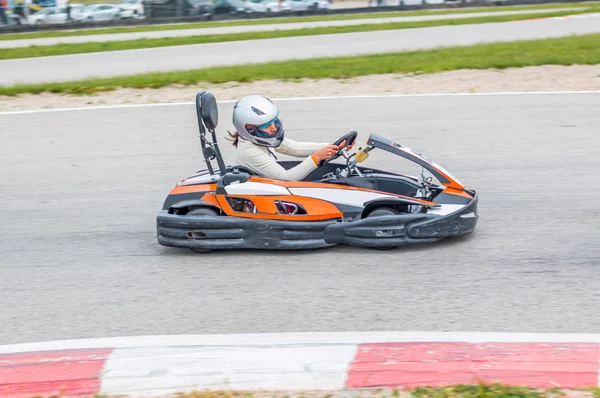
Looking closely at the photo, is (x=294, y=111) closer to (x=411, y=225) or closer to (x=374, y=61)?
(x=374, y=61)

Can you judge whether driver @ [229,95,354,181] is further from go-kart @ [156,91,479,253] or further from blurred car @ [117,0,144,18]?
blurred car @ [117,0,144,18]

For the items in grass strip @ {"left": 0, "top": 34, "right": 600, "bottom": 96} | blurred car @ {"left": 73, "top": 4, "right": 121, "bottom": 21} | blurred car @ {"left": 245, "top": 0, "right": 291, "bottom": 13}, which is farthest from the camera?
blurred car @ {"left": 245, "top": 0, "right": 291, "bottom": 13}

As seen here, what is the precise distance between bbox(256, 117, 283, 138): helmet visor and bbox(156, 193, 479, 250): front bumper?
607mm

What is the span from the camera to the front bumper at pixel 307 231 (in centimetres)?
537

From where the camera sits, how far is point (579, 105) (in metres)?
10.0

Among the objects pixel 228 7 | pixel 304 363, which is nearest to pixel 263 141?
pixel 304 363

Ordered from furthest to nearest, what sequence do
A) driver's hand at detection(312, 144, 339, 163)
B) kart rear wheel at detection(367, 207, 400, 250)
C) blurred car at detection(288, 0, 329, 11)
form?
1. blurred car at detection(288, 0, 329, 11)
2. driver's hand at detection(312, 144, 339, 163)
3. kart rear wheel at detection(367, 207, 400, 250)

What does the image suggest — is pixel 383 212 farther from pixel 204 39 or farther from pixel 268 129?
pixel 204 39

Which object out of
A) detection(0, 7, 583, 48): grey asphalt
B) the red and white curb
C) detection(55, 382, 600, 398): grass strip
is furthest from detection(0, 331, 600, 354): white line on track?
detection(0, 7, 583, 48): grey asphalt

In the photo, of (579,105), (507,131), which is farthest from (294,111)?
(579,105)

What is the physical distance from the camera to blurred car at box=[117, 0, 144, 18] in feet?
80.2

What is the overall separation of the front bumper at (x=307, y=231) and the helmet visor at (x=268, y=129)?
23.9 inches

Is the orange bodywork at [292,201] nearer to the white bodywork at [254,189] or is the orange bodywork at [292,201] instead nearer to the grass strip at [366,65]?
the white bodywork at [254,189]

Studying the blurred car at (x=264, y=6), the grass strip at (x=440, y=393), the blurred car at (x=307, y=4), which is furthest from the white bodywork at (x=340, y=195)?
the blurred car at (x=307, y=4)
